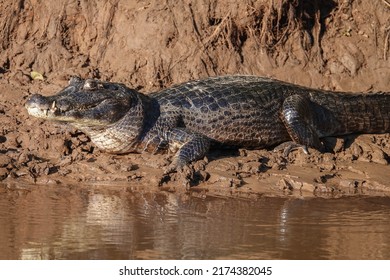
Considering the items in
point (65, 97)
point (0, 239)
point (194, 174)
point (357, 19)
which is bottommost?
point (0, 239)

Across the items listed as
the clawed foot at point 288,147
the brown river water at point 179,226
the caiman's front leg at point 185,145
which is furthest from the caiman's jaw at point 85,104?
the clawed foot at point 288,147

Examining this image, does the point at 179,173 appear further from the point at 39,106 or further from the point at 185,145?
the point at 39,106

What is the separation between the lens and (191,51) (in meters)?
10.8

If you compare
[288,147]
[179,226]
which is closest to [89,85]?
[288,147]

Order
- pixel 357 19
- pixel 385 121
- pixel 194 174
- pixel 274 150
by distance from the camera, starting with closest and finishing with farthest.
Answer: pixel 194 174 < pixel 274 150 < pixel 385 121 < pixel 357 19

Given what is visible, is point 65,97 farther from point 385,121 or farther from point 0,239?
point 385,121

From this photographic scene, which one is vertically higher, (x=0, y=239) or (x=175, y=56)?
(x=175, y=56)

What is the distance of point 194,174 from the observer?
8625mm

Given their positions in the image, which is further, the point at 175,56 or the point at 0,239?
the point at 175,56

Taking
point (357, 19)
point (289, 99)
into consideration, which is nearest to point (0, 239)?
point (289, 99)

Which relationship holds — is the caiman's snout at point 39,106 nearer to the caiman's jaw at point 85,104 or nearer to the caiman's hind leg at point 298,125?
the caiman's jaw at point 85,104

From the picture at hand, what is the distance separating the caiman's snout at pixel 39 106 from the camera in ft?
28.0

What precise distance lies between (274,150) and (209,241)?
3.29m

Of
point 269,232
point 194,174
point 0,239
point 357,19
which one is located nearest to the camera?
point 0,239
